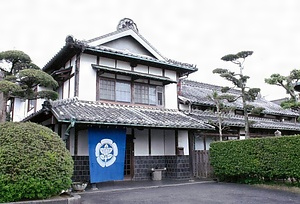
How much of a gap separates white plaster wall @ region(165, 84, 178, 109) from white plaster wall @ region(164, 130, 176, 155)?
1.42 metres

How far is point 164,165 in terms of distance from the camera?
13.4 metres

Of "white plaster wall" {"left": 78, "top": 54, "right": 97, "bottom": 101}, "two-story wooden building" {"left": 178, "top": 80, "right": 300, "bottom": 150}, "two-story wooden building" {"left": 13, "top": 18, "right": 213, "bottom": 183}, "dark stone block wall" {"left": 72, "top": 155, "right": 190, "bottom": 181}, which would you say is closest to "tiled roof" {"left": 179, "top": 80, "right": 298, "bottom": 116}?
"two-story wooden building" {"left": 178, "top": 80, "right": 300, "bottom": 150}

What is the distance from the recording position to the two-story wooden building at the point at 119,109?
10.4m

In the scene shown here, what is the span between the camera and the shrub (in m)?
6.34

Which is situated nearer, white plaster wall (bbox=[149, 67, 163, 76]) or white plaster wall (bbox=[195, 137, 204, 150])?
white plaster wall (bbox=[149, 67, 163, 76])

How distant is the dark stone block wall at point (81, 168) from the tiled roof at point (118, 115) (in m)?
1.91

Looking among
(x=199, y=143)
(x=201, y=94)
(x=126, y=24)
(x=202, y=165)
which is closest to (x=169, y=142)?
(x=202, y=165)

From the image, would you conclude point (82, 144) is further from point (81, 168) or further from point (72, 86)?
point (72, 86)

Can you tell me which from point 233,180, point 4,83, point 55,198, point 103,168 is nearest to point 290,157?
point 233,180

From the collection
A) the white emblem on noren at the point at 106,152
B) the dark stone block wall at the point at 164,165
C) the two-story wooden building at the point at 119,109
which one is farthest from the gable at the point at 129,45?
the dark stone block wall at the point at 164,165

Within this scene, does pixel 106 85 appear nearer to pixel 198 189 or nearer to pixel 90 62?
pixel 90 62

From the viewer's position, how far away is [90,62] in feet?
40.4

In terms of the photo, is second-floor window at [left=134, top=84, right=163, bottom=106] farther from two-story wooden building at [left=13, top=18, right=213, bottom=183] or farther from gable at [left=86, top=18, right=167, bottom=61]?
gable at [left=86, top=18, right=167, bottom=61]

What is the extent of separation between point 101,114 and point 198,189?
453 cm
